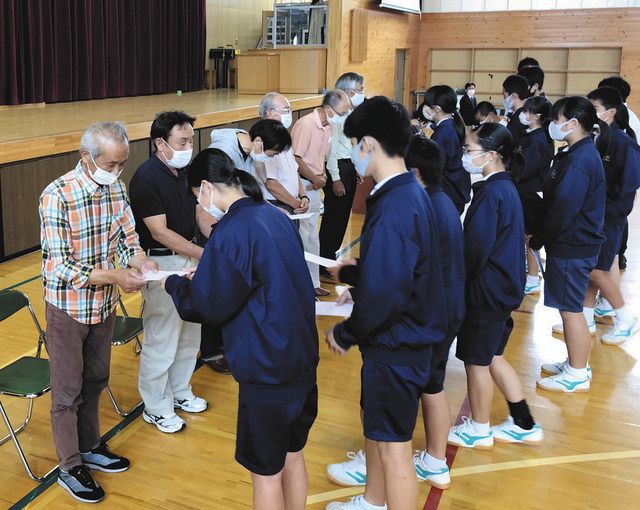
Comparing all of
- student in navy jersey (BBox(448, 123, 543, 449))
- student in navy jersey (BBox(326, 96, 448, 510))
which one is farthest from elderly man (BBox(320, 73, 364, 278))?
student in navy jersey (BBox(326, 96, 448, 510))

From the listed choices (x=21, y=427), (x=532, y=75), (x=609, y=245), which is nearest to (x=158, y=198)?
(x=21, y=427)

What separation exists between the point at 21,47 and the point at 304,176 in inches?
257

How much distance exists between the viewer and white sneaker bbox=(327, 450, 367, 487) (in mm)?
3033

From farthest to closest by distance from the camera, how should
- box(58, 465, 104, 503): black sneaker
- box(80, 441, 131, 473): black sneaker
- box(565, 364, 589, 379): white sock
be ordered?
1. box(565, 364, 589, 379): white sock
2. box(80, 441, 131, 473): black sneaker
3. box(58, 465, 104, 503): black sneaker

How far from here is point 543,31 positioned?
17344 millimetres

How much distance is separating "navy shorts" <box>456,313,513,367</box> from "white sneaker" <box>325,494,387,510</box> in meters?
0.83

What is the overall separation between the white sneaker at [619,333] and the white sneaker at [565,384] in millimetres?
844

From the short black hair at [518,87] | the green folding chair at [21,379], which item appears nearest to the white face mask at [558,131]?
the short black hair at [518,87]

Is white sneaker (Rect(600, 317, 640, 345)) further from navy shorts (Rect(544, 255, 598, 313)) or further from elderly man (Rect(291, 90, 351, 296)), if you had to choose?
elderly man (Rect(291, 90, 351, 296))

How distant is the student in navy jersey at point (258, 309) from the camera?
2027 mm

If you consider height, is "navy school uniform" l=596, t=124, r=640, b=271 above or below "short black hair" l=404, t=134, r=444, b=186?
below

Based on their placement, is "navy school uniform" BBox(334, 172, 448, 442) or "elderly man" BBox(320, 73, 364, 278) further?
"elderly man" BBox(320, 73, 364, 278)

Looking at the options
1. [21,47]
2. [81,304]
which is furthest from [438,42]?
[81,304]

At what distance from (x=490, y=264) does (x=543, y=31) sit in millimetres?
16327
